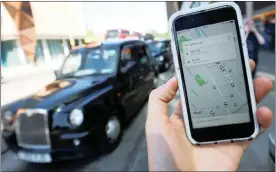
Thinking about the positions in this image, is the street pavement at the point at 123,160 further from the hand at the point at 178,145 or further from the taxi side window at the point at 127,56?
the hand at the point at 178,145

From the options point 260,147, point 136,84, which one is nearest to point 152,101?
point 260,147

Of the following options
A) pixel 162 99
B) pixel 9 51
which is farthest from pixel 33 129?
pixel 9 51

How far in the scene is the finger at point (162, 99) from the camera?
3.22 ft

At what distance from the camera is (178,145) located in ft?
3.02

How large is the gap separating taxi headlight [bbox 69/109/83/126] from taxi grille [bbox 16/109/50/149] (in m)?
0.28

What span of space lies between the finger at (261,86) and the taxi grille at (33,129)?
2.30m

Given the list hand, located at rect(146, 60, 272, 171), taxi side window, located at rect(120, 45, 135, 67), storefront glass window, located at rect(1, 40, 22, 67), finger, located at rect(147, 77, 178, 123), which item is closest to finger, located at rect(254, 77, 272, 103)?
hand, located at rect(146, 60, 272, 171)

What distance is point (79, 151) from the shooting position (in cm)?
279

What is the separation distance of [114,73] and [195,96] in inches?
102

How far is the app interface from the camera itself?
94 cm

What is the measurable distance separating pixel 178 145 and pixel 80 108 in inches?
77.4

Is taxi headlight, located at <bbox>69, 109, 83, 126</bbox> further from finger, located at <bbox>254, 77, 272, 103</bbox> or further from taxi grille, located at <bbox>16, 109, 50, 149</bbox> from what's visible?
finger, located at <bbox>254, 77, 272, 103</bbox>

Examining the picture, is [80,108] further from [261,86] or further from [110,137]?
[261,86]

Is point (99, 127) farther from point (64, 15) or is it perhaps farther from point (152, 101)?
point (152, 101)
